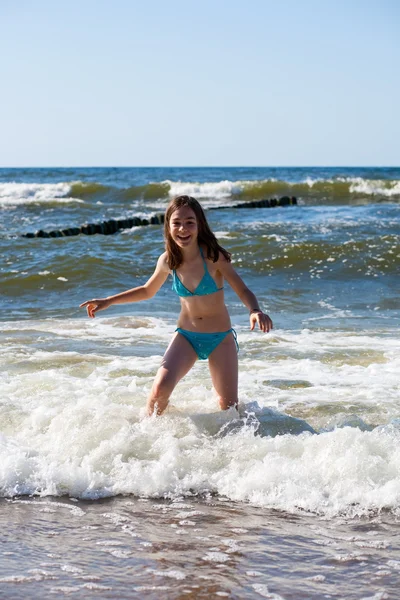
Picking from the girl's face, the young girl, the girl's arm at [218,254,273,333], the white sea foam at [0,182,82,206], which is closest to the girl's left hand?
the girl's arm at [218,254,273,333]

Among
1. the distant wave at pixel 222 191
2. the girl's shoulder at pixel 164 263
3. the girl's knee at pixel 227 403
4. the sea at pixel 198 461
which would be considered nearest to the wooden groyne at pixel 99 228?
the sea at pixel 198 461

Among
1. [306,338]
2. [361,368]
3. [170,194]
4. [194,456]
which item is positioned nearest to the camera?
[194,456]

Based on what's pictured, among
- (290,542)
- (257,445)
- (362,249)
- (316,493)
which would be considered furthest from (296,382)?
(362,249)

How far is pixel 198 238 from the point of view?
5.45 meters

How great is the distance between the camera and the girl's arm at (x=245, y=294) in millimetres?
4898

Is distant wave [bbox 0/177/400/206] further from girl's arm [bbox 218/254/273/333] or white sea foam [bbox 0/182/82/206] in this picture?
girl's arm [bbox 218/254/273/333]

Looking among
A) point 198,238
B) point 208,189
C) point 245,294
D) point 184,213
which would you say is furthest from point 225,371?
point 208,189

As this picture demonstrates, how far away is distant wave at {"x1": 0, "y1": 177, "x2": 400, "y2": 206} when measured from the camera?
38969mm

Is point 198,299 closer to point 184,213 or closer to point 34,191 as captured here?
point 184,213

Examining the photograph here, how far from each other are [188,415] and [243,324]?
414cm

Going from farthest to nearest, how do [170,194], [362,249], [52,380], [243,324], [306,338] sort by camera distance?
[170,194] < [362,249] < [243,324] < [306,338] < [52,380]

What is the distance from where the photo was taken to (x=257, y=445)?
483 cm

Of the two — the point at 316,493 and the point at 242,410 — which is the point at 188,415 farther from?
the point at 316,493

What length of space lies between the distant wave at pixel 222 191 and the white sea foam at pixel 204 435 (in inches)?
1233
